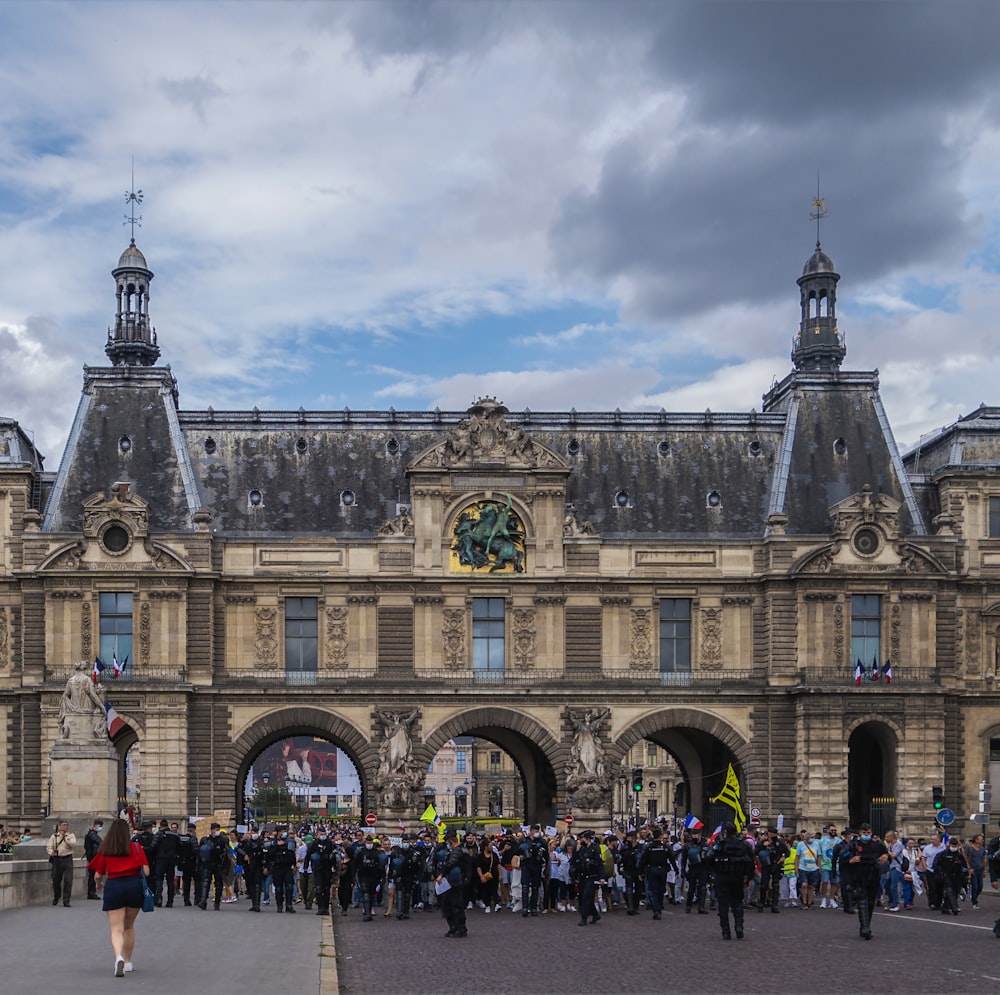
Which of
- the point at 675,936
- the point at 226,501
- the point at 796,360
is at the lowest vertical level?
the point at 675,936

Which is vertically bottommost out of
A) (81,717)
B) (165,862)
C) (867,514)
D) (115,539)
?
(165,862)

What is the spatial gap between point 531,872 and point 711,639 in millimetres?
26230

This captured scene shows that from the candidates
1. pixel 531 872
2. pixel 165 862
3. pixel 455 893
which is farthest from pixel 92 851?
pixel 455 893

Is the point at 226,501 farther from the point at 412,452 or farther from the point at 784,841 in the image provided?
the point at 784,841

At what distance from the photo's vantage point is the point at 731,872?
102 ft

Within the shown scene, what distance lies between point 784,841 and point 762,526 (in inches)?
946

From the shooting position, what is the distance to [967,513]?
2650 inches

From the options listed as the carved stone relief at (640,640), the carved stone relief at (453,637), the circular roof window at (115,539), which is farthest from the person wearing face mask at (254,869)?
the carved stone relief at (640,640)

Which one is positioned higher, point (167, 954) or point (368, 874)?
point (167, 954)

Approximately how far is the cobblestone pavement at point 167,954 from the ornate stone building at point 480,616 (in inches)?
1088

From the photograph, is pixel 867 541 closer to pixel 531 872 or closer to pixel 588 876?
pixel 531 872

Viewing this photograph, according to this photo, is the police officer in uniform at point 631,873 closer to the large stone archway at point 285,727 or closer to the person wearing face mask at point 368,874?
the person wearing face mask at point 368,874

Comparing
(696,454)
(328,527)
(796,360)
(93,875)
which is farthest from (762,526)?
(93,875)

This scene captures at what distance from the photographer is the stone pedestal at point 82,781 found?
147 ft
